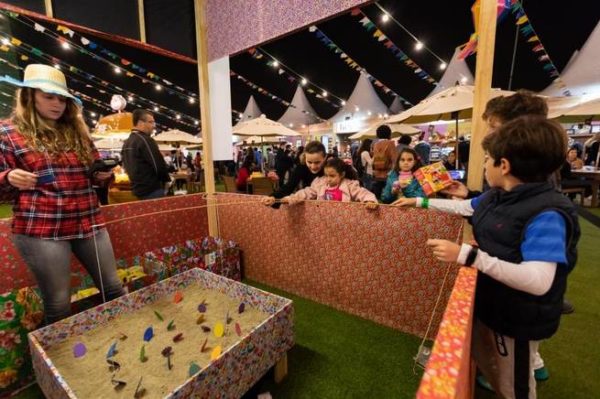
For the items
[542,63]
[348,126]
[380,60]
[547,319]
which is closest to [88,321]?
[547,319]

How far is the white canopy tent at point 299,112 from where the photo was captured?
12.3 meters

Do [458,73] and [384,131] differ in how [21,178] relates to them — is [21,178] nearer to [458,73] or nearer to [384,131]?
[384,131]

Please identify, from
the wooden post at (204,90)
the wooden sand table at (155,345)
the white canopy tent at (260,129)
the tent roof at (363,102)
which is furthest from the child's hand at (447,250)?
the tent roof at (363,102)

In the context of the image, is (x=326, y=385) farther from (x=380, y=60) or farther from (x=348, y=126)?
(x=348, y=126)

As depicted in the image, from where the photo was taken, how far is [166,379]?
1246mm

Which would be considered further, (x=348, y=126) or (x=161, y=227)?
(x=348, y=126)

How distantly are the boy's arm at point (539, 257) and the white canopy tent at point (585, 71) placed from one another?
7.83 meters

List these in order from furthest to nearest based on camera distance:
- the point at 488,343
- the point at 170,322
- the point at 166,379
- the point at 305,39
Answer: the point at 305,39 < the point at 170,322 < the point at 166,379 < the point at 488,343

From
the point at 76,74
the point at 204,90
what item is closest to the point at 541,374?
the point at 204,90

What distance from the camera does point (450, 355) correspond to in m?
0.51

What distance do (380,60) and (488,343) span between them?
8.21 m

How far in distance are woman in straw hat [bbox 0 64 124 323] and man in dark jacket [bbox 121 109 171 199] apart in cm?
112

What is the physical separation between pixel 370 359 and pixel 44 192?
6.44 feet

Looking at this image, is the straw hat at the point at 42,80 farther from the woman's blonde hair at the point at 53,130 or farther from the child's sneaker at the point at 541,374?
the child's sneaker at the point at 541,374
